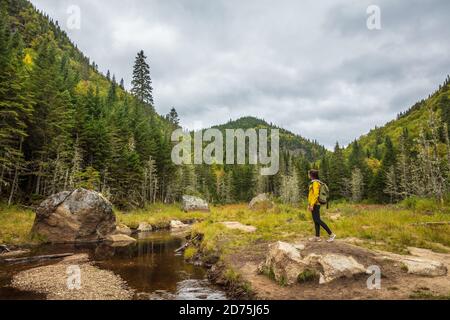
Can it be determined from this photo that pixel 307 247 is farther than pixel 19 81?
No

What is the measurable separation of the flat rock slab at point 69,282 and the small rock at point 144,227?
66.7 feet

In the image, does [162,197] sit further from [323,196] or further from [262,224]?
[323,196]

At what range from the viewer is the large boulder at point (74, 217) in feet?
75.0

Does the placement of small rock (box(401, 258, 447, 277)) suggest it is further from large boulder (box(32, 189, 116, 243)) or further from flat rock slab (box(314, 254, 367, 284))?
large boulder (box(32, 189, 116, 243))

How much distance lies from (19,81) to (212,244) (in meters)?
27.0

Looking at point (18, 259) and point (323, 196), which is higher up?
point (323, 196)

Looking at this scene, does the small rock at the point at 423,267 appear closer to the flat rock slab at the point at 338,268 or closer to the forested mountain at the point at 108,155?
the flat rock slab at the point at 338,268

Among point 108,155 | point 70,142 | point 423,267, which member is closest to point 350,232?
point 423,267

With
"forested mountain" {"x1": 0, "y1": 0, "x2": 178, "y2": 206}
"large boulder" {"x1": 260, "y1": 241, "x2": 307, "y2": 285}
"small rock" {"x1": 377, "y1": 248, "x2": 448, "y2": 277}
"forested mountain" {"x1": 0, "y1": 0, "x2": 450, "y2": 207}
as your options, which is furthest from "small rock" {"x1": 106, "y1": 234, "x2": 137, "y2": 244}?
"small rock" {"x1": 377, "y1": 248, "x2": 448, "y2": 277}

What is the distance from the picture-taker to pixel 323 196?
11.3 m

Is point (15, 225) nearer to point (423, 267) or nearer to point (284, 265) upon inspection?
point (284, 265)

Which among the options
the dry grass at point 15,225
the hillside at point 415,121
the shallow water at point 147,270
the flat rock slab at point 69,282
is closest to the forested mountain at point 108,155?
the dry grass at point 15,225
